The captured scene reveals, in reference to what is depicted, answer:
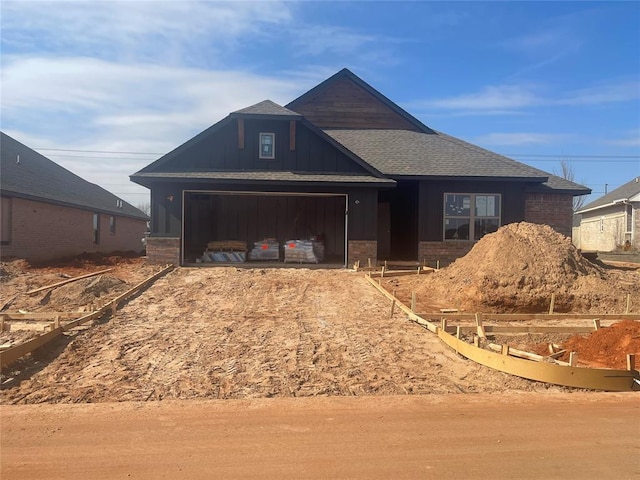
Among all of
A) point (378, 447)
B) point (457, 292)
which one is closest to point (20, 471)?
point (378, 447)

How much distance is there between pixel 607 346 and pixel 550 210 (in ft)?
40.4

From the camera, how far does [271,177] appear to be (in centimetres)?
1617

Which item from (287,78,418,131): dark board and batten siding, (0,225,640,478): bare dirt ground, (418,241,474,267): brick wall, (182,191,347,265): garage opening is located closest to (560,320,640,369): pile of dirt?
(0,225,640,478): bare dirt ground

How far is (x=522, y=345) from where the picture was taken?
317 inches

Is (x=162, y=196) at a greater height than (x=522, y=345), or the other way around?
(x=162, y=196)

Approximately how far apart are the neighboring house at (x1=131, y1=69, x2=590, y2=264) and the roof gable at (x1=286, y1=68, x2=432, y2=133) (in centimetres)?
229

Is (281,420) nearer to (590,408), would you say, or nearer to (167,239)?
(590,408)

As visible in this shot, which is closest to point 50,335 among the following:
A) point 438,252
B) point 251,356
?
point 251,356

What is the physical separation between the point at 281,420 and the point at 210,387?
1.43m

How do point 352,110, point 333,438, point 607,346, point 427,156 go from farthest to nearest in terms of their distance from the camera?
point 352,110 < point 427,156 < point 607,346 < point 333,438

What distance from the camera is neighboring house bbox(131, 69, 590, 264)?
1617 cm

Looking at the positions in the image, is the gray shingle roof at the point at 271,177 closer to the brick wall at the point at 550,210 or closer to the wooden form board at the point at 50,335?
the wooden form board at the point at 50,335

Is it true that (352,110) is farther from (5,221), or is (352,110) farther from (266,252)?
(5,221)

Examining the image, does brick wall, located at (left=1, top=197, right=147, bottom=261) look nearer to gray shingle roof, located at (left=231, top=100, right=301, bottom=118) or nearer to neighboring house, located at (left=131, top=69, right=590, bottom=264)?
neighboring house, located at (left=131, top=69, right=590, bottom=264)
